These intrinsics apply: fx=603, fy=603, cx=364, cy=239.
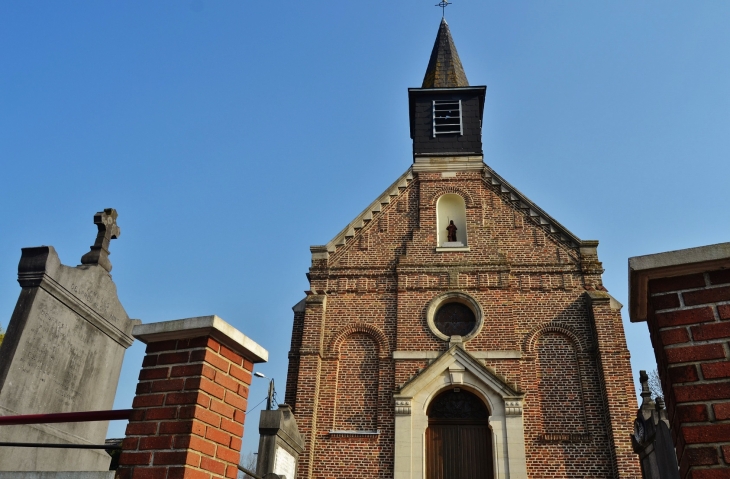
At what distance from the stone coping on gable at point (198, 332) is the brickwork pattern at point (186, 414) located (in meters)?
0.04

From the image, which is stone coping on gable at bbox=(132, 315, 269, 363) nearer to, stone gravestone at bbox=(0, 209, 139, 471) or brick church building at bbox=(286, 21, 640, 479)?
stone gravestone at bbox=(0, 209, 139, 471)

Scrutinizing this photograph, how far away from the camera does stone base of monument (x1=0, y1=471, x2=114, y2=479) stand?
3112 mm

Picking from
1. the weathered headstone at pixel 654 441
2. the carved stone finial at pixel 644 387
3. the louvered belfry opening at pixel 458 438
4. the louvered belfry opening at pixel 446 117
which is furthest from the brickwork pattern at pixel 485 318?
the weathered headstone at pixel 654 441

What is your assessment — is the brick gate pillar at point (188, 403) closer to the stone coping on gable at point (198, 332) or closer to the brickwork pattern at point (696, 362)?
the stone coping on gable at point (198, 332)

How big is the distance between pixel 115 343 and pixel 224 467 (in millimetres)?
4357

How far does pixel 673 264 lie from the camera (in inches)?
115

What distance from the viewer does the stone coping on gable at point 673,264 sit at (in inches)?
112

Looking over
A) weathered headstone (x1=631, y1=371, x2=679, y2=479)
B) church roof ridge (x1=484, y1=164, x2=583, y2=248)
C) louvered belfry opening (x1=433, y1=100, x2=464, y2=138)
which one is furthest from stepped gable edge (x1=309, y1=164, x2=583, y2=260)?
weathered headstone (x1=631, y1=371, x2=679, y2=479)

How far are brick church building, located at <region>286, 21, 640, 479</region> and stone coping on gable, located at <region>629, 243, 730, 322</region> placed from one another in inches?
418

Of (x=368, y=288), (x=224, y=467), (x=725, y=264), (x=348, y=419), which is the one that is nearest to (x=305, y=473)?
(x=348, y=419)

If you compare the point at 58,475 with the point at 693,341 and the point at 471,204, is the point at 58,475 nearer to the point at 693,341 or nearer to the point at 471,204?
the point at 693,341

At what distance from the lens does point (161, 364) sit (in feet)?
10.9

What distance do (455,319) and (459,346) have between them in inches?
42.3

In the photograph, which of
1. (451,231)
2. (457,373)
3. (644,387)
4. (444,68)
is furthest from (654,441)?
(444,68)
